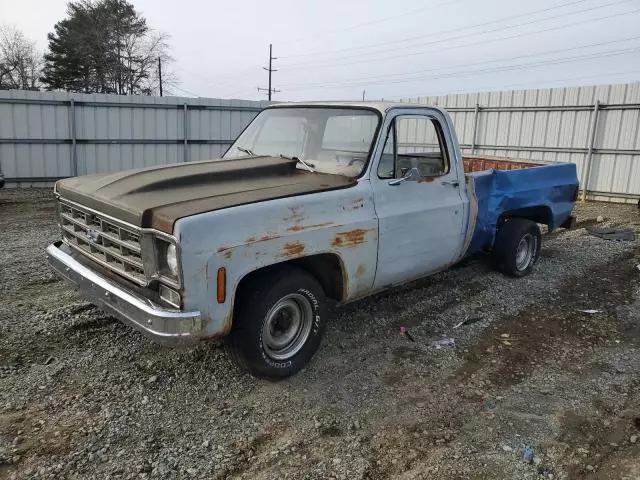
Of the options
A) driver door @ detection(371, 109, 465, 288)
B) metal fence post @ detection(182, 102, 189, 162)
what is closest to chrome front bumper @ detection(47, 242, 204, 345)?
driver door @ detection(371, 109, 465, 288)

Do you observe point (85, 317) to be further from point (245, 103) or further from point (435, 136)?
point (245, 103)

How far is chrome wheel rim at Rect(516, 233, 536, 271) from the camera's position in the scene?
660 centimetres

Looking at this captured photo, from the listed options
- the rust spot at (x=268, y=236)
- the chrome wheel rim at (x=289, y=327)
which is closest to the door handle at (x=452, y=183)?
the chrome wheel rim at (x=289, y=327)

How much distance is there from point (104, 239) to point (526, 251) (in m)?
5.16

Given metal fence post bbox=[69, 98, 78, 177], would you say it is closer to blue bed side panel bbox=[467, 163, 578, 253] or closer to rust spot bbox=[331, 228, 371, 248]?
blue bed side panel bbox=[467, 163, 578, 253]

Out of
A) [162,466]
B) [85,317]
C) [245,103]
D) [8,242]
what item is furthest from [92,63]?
[162,466]

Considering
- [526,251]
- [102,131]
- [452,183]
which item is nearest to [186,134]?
[102,131]

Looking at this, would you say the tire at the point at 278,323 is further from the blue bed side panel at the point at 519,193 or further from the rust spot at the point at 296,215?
the blue bed side panel at the point at 519,193

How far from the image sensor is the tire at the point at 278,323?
11.4ft

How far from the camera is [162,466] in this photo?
289 centimetres

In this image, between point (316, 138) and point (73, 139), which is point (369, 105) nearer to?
point (316, 138)

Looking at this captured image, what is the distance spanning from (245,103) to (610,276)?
1113 centimetres

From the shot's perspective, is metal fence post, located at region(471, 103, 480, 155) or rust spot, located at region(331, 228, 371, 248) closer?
rust spot, located at region(331, 228, 371, 248)

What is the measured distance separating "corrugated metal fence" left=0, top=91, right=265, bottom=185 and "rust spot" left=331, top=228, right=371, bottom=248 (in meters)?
11.2
